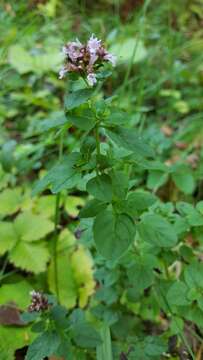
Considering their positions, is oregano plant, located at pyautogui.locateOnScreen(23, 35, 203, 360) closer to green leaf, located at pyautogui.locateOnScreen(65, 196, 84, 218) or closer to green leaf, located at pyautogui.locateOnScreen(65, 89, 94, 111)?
green leaf, located at pyautogui.locateOnScreen(65, 89, 94, 111)

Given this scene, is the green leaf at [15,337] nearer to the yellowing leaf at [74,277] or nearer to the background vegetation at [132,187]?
the background vegetation at [132,187]

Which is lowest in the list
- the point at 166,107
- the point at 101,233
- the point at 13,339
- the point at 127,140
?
the point at 166,107

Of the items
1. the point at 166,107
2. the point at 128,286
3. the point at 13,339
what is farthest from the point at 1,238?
the point at 166,107

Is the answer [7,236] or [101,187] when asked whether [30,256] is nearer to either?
[7,236]

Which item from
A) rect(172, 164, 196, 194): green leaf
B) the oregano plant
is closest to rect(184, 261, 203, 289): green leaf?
the oregano plant

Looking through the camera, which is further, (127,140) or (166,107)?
(166,107)

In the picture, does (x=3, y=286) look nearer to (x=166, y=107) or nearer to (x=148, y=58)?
(x=166, y=107)

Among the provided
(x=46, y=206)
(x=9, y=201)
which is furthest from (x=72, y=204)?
(x=9, y=201)

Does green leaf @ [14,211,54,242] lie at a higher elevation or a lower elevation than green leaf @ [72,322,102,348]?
lower
